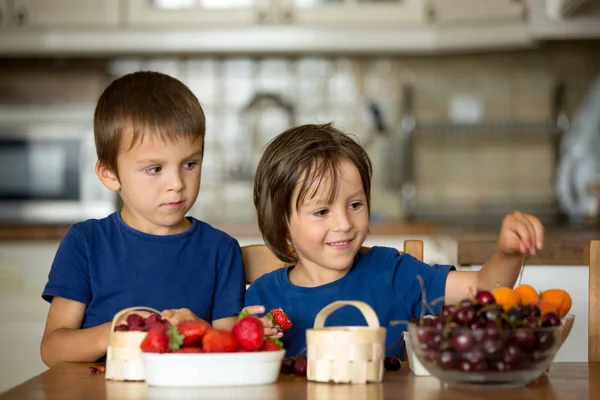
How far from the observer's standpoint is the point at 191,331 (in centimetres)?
114

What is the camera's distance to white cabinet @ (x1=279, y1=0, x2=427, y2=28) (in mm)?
3877

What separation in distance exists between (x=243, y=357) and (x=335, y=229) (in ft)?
1.38

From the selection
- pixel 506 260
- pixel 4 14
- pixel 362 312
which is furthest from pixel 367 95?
pixel 362 312

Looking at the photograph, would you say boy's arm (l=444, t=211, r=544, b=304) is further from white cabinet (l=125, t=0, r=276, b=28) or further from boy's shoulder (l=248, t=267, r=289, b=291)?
white cabinet (l=125, t=0, r=276, b=28)

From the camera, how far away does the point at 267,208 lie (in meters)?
1.60

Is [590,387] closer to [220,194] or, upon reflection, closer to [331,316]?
[331,316]

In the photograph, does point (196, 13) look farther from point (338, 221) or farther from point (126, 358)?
point (126, 358)

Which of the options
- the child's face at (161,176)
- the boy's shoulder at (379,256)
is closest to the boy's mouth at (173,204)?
the child's face at (161,176)

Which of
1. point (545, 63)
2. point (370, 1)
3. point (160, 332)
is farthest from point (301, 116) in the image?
point (160, 332)

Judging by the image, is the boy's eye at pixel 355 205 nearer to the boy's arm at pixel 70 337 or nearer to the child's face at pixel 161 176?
the child's face at pixel 161 176

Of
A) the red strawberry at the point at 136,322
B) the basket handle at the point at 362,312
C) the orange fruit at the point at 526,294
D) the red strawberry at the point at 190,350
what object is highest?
the orange fruit at the point at 526,294

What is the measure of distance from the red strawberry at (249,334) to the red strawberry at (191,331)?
0.04 meters

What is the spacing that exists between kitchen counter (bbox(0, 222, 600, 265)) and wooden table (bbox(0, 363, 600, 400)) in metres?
0.94

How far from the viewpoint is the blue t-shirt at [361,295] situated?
1565 millimetres
